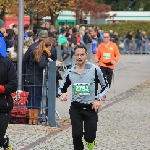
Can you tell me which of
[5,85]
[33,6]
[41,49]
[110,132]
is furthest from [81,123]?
[33,6]

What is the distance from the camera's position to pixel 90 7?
204ft

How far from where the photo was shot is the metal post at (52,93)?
12.6 meters

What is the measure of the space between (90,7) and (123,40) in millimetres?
16043

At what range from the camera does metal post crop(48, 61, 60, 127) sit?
1257 cm

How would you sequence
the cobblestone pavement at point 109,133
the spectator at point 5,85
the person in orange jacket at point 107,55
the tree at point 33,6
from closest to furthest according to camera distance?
the spectator at point 5,85
the cobblestone pavement at point 109,133
the person in orange jacket at point 107,55
the tree at point 33,6

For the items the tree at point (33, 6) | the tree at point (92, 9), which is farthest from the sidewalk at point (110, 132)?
the tree at point (92, 9)

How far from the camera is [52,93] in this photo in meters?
12.7

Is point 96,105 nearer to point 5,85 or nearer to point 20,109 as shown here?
point 5,85

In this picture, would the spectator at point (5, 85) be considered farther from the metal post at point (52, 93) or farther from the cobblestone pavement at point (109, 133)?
the metal post at point (52, 93)

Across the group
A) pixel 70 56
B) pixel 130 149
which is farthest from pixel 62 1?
pixel 130 149

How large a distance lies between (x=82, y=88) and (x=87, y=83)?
0.32 feet

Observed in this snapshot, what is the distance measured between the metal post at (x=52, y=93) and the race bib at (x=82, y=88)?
11.6ft

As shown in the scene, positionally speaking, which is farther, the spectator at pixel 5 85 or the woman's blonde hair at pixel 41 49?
the woman's blonde hair at pixel 41 49

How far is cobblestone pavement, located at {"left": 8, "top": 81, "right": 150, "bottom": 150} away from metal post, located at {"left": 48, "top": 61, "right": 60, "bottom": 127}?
27 cm
